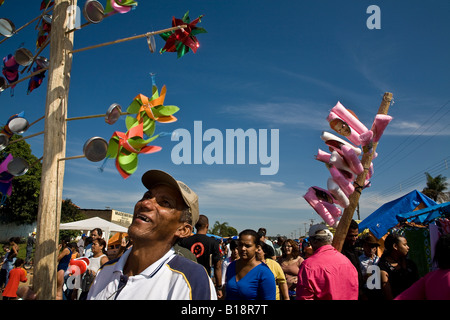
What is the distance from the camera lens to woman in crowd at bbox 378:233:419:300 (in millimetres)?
3795

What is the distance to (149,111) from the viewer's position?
2.09 metres

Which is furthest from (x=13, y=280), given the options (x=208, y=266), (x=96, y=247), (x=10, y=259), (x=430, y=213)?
(x=430, y=213)

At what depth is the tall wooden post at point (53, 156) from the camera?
193cm

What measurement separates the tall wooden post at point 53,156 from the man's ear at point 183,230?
0.83 m

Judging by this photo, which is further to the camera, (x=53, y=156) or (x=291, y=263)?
(x=291, y=263)

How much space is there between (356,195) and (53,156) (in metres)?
2.14

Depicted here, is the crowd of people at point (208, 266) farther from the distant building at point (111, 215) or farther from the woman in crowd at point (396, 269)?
the distant building at point (111, 215)

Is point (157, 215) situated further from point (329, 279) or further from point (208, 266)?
point (208, 266)

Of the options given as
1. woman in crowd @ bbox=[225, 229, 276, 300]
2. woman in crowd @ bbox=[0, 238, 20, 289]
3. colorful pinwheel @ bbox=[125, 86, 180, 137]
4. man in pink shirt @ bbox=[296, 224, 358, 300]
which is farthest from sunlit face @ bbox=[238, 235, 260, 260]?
woman in crowd @ bbox=[0, 238, 20, 289]

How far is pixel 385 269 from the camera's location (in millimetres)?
3908

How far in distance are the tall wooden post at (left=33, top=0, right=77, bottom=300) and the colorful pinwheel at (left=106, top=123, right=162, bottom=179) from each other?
0.43 meters

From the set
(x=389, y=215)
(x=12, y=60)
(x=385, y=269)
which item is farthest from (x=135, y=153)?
(x=389, y=215)

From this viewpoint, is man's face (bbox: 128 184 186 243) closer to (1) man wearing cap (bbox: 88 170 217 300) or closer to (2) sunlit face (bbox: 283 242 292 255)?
(1) man wearing cap (bbox: 88 170 217 300)
